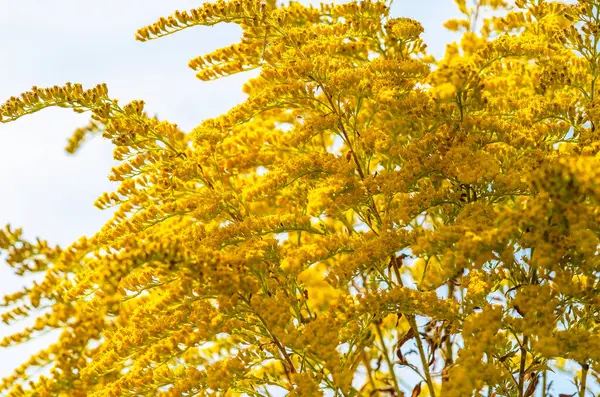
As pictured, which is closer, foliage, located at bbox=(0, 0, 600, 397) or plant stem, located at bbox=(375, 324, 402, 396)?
foliage, located at bbox=(0, 0, 600, 397)

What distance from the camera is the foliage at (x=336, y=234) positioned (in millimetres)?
3217

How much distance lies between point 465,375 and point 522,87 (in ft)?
10.8

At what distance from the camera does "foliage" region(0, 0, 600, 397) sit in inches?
127

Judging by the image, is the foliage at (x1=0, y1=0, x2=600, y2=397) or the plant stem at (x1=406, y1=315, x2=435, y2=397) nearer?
the foliage at (x1=0, y1=0, x2=600, y2=397)

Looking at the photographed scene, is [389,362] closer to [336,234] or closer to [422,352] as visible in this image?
[422,352]

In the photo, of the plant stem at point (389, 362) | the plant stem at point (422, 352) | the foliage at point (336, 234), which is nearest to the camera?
the foliage at point (336, 234)

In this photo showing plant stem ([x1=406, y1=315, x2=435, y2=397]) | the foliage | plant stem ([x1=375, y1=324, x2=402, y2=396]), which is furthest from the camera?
plant stem ([x1=375, y1=324, x2=402, y2=396])

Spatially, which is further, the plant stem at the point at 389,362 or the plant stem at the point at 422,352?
the plant stem at the point at 389,362

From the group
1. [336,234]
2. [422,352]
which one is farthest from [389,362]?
[336,234]

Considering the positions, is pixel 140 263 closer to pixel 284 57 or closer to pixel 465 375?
pixel 465 375

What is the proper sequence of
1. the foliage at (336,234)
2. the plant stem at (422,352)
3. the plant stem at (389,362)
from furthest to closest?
the plant stem at (389,362), the plant stem at (422,352), the foliage at (336,234)

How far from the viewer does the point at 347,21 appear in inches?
190

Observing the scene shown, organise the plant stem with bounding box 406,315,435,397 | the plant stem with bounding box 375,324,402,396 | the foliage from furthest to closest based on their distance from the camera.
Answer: the plant stem with bounding box 375,324,402,396
the plant stem with bounding box 406,315,435,397
the foliage

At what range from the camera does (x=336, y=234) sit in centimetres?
409
